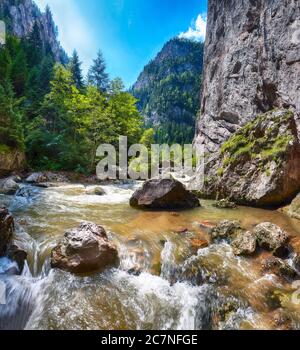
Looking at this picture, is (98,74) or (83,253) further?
(98,74)

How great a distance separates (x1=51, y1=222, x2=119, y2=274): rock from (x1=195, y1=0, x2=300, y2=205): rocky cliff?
8570 millimetres

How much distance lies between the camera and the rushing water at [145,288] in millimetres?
4664

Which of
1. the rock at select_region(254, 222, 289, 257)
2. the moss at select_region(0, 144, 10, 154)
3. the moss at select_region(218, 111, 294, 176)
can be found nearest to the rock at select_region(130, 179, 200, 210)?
the moss at select_region(218, 111, 294, 176)

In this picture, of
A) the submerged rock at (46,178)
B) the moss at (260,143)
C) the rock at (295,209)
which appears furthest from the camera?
the submerged rock at (46,178)

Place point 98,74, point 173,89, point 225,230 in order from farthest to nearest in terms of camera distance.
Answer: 1. point 173,89
2. point 98,74
3. point 225,230

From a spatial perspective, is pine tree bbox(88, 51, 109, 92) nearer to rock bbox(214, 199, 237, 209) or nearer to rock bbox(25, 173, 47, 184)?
rock bbox(25, 173, 47, 184)

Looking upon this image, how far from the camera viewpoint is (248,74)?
82.9 ft

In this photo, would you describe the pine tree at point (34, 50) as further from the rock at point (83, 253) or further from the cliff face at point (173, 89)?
the cliff face at point (173, 89)

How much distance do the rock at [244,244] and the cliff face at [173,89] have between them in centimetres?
10105

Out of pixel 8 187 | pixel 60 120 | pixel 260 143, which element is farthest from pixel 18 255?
pixel 60 120

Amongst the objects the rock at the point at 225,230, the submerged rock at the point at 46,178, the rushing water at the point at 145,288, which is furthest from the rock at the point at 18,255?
the submerged rock at the point at 46,178

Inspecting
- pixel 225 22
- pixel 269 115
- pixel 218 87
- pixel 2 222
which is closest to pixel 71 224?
pixel 2 222

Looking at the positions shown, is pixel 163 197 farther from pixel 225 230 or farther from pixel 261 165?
pixel 261 165

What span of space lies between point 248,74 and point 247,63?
4.20 feet
